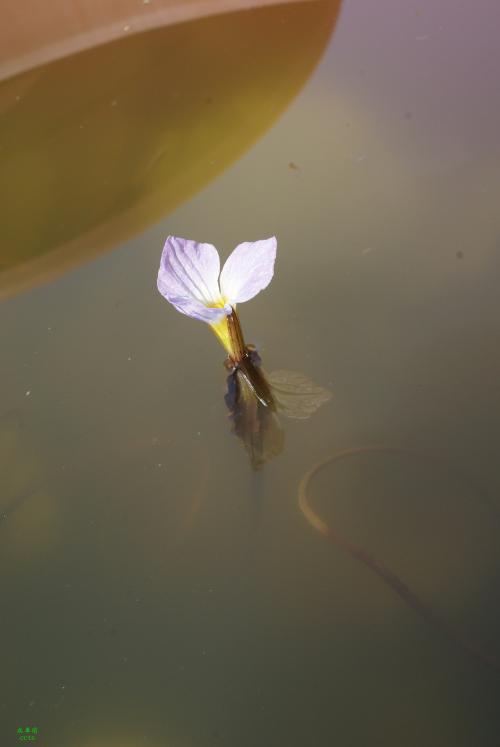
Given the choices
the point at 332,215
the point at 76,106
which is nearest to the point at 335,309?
the point at 332,215

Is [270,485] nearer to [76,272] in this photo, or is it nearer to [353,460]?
[353,460]

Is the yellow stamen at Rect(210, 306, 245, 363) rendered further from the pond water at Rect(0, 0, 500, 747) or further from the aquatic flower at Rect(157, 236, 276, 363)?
the pond water at Rect(0, 0, 500, 747)

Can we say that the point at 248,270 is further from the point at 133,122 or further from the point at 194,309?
the point at 133,122

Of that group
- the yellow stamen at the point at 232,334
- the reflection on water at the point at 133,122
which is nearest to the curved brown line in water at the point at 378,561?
the yellow stamen at the point at 232,334

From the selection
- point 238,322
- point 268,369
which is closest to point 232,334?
point 238,322

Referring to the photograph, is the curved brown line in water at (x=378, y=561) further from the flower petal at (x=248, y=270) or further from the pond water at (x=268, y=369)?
the flower petal at (x=248, y=270)

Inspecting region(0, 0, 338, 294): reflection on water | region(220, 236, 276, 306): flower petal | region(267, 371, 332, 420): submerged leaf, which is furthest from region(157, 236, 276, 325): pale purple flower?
region(0, 0, 338, 294): reflection on water
